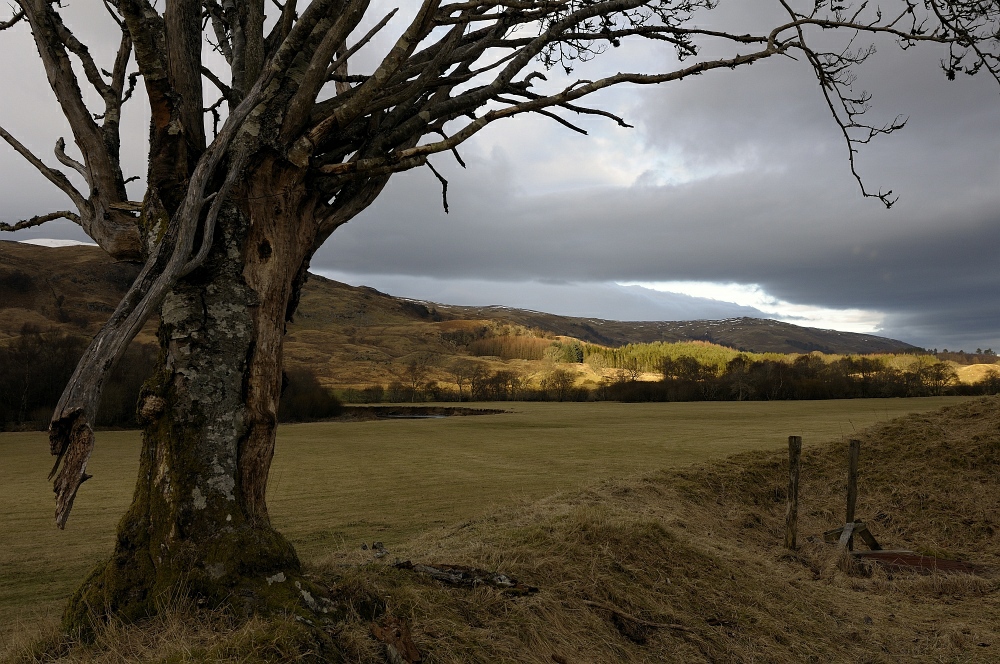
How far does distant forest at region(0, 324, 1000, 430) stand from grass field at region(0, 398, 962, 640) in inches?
176

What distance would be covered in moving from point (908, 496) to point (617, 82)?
13.6 metres

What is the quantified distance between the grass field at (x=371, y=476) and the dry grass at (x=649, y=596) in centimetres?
211

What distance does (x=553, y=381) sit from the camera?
9006 centimetres

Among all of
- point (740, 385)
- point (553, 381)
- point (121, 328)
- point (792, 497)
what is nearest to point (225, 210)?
point (121, 328)

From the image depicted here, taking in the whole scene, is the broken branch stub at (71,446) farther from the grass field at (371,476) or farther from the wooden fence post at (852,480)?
the wooden fence post at (852,480)

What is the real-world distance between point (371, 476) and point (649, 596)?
15760 mm

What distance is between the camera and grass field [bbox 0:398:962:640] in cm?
1010

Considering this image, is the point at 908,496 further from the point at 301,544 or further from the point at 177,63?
the point at 177,63

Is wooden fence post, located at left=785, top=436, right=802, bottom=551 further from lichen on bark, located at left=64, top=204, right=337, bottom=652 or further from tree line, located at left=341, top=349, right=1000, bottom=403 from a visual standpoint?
tree line, located at left=341, top=349, right=1000, bottom=403

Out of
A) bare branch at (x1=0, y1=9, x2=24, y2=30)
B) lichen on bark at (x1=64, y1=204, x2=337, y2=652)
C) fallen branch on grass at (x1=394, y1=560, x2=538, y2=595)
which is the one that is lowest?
fallen branch on grass at (x1=394, y1=560, x2=538, y2=595)

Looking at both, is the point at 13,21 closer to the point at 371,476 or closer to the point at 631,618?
the point at 631,618

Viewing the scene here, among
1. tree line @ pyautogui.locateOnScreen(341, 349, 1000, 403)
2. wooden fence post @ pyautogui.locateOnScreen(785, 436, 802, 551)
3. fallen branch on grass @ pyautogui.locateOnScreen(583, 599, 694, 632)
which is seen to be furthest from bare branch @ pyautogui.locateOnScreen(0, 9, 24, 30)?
tree line @ pyautogui.locateOnScreen(341, 349, 1000, 403)

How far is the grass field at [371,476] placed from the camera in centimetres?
1010

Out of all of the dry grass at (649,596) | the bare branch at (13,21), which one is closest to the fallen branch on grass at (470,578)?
the dry grass at (649,596)
